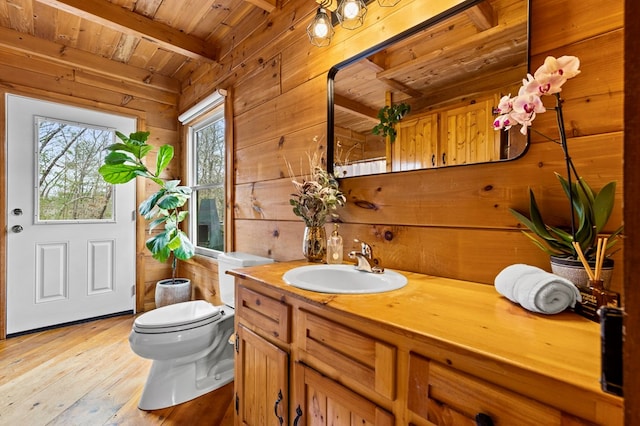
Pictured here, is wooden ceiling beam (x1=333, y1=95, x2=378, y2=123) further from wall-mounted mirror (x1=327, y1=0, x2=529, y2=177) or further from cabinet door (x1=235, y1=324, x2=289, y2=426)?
cabinet door (x1=235, y1=324, x2=289, y2=426)

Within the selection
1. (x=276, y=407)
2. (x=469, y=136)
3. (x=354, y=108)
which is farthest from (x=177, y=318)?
(x=469, y=136)

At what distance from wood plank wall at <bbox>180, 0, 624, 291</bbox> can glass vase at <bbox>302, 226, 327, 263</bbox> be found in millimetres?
116

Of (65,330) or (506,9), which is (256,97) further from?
(65,330)

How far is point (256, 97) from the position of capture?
2.09m

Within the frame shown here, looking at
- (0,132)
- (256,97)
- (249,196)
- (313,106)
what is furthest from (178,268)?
(313,106)

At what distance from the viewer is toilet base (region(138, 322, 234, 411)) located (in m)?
1.60

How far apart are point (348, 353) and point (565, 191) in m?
0.72

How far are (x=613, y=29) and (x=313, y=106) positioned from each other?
3.87ft

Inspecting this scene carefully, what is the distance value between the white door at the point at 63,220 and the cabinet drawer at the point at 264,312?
221 centimetres

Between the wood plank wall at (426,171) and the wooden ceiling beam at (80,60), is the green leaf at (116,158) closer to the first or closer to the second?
the wooden ceiling beam at (80,60)

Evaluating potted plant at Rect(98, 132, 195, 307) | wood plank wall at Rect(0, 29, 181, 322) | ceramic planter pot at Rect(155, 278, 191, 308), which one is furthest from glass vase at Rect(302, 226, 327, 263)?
wood plank wall at Rect(0, 29, 181, 322)

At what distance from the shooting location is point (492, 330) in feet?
2.00

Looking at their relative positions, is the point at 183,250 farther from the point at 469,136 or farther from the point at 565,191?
the point at 565,191

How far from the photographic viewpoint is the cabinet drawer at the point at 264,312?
3.25 ft
